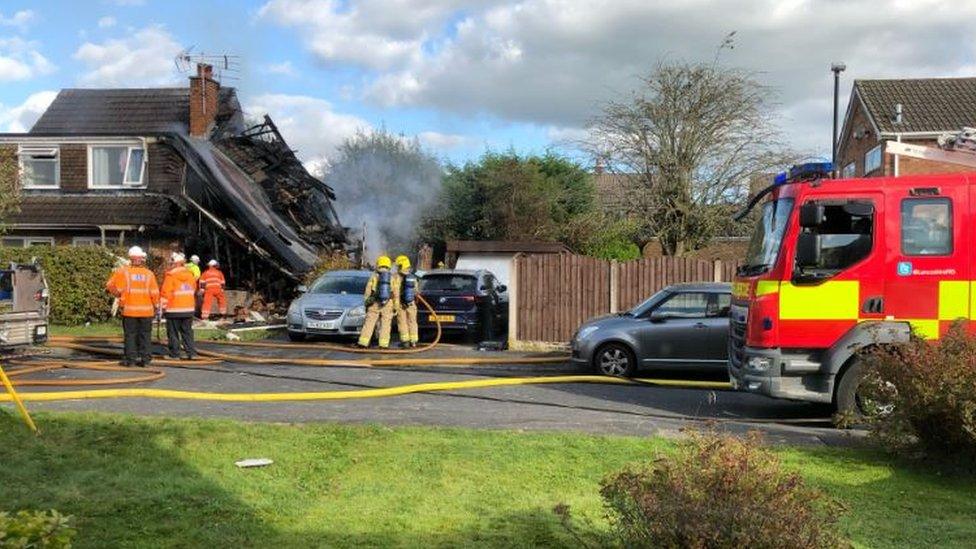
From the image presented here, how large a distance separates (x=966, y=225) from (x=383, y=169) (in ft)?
116

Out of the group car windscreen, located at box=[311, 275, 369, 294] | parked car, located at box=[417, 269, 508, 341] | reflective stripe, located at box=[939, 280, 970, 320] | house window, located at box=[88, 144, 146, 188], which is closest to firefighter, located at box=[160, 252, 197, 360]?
car windscreen, located at box=[311, 275, 369, 294]

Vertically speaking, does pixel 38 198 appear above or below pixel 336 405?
above

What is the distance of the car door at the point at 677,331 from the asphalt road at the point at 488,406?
0.77 m

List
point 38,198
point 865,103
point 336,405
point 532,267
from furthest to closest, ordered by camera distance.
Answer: point 865,103 → point 38,198 → point 532,267 → point 336,405

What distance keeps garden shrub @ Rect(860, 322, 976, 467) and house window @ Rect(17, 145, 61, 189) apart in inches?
1000

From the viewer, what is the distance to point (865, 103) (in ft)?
96.6

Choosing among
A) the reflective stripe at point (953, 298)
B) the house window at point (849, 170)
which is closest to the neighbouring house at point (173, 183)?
the reflective stripe at point (953, 298)

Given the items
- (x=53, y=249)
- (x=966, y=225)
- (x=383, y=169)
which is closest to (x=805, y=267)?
(x=966, y=225)

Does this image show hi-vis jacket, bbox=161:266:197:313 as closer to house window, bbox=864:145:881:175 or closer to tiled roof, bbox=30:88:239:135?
tiled roof, bbox=30:88:239:135

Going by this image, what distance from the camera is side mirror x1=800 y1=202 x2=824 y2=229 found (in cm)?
851

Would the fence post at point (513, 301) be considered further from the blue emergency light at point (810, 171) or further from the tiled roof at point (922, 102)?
the tiled roof at point (922, 102)

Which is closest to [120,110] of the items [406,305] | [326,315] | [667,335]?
[326,315]

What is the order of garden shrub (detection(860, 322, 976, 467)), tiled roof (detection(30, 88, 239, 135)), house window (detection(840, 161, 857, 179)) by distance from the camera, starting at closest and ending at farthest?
garden shrub (detection(860, 322, 976, 467)), tiled roof (detection(30, 88, 239, 135)), house window (detection(840, 161, 857, 179))

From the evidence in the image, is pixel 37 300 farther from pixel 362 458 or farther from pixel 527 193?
pixel 527 193
